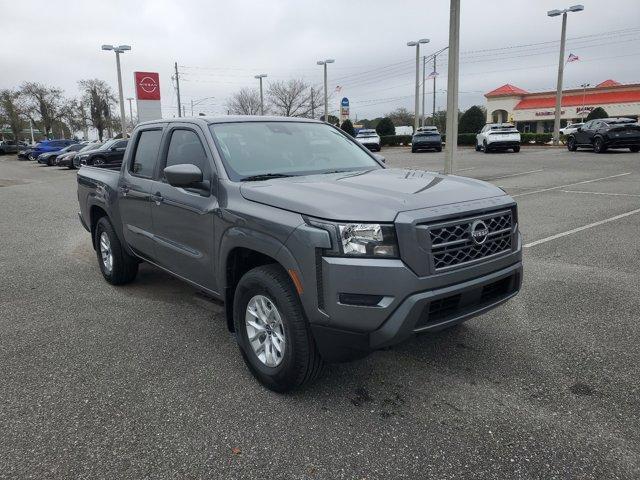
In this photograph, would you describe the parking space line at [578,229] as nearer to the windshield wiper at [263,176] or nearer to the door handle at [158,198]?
the windshield wiper at [263,176]

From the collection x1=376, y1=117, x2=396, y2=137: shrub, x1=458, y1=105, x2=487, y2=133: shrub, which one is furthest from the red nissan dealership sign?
x1=458, y1=105, x2=487, y2=133: shrub

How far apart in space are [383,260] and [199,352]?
1.99 m

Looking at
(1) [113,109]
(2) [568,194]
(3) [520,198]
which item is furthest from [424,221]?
(1) [113,109]

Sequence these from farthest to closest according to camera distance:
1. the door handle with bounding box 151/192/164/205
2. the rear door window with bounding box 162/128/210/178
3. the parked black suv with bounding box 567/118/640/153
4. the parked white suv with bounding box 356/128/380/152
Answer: the parked white suv with bounding box 356/128/380/152 → the parked black suv with bounding box 567/118/640/153 → the door handle with bounding box 151/192/164/205 → the rear door window with bounding box 162/128/210/178

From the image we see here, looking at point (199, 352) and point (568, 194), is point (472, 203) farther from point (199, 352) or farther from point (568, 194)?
point (568, 194)

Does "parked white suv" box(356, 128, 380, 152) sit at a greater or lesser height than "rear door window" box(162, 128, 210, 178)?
lesser

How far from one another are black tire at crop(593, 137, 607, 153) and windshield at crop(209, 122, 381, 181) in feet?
79.8

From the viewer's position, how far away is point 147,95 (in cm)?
2728

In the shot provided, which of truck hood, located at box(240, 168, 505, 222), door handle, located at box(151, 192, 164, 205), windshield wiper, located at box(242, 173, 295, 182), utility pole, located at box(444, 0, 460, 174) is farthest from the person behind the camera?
utility pole, located at box(444, 0, 460, 174)

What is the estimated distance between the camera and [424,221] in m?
2.97

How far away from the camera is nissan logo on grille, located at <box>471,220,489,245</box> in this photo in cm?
319

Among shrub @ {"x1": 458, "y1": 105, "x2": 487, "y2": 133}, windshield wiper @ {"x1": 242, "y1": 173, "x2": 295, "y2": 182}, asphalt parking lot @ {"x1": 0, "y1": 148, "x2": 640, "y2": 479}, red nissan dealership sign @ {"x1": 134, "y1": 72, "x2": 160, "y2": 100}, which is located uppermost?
red nissan dealership sign @ {"x1": 134, "y1": 72, "x2": 160, "y2": 100}

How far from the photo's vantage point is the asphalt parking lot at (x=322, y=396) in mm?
2793

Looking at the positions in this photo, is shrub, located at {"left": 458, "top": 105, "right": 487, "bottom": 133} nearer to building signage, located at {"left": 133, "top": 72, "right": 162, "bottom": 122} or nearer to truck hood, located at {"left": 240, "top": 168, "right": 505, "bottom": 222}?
building signage, located at {"left": 133, "top": 72, "right": 162, "bottom": 122}
